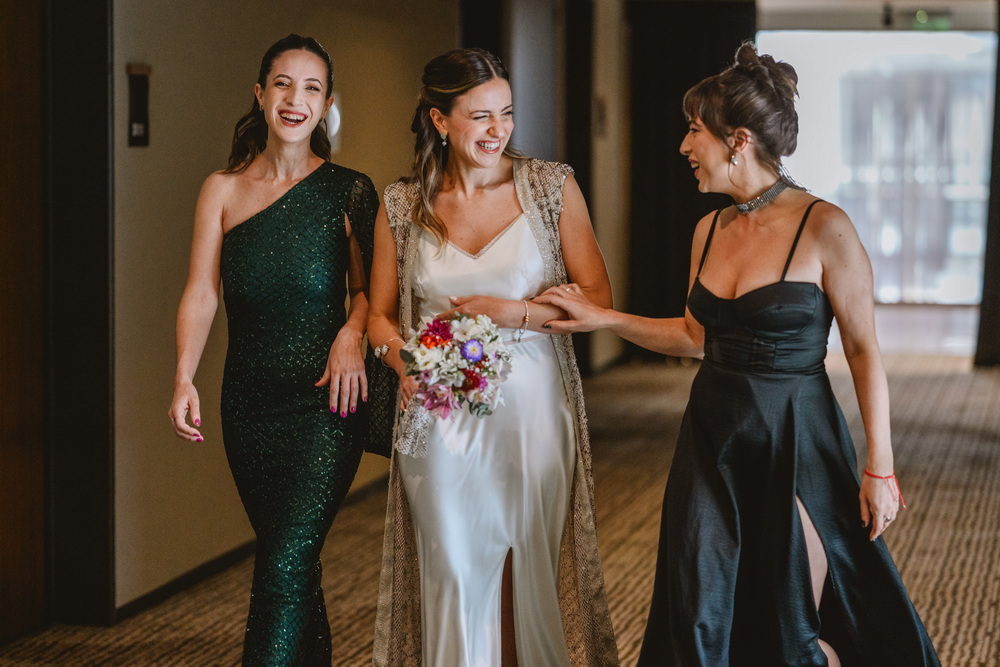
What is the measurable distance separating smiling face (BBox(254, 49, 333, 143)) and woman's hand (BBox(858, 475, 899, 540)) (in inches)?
61.2

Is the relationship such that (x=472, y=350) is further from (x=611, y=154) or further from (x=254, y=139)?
(x=611, y=154)

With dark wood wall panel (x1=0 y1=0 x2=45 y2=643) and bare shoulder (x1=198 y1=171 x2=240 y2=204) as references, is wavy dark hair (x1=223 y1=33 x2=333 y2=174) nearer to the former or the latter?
bare shoulder (x1=198 y1=171 x2=240 y2=204)

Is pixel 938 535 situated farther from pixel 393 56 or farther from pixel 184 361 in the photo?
pixel 184 361

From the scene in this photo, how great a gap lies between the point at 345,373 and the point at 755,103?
1194 mm

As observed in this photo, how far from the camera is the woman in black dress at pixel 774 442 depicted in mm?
2588

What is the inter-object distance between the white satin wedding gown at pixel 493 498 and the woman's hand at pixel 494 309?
0.09 metres

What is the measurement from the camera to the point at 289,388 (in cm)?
325

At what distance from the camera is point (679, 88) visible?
12266mm

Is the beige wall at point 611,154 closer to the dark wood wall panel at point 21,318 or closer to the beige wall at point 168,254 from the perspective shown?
the beige wall at point 168,254

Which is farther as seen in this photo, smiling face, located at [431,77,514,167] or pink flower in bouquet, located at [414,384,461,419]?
smiling face, located at [431,77,514,167]

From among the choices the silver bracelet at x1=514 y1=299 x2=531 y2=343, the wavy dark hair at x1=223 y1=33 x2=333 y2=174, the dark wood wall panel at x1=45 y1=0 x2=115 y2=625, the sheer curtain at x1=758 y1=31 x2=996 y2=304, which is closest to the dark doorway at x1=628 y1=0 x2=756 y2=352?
the sheer curtain at x1=758 y1=31 x2=996 y2=304

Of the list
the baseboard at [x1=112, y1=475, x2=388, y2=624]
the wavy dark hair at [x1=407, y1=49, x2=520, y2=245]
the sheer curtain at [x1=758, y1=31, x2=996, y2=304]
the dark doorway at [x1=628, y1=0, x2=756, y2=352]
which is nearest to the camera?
the wavy dark hair at [x1=407, y1=49, x2=520, y2=245]

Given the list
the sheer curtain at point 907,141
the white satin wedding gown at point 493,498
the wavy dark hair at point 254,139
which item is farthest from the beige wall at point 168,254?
the sheer curtain at point 907,141

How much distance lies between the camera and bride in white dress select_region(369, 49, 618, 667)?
117 inches
